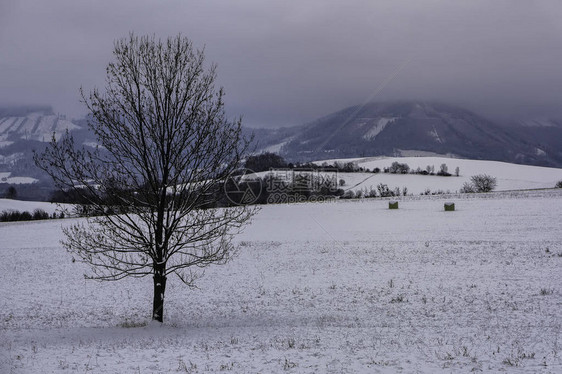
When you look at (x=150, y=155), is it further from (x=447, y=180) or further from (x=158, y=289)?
(x=447, y=180)

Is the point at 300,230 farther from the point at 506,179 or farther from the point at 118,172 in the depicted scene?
the point at 506,179

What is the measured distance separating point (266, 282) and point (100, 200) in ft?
38.9

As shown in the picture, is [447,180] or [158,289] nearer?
[158,289]

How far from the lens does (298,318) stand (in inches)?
627

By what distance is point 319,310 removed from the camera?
1723 centimetres

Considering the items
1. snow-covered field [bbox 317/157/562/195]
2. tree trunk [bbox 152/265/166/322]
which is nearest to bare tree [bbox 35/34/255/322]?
tree trunk [bbox 152/265/166/322]

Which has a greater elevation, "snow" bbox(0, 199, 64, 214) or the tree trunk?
the tree trunk

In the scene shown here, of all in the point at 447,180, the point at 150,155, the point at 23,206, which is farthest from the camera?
the point at 447,180

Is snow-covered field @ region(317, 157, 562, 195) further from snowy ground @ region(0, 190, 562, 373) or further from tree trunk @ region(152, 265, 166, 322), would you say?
tree trunk @ region(152, 265, 166, 322)

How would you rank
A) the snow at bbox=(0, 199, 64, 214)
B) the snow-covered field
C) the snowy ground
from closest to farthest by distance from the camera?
1. the snowy ground
2. the snow at bbox=(0, 199, 64, 214)
3. the snow-covered field

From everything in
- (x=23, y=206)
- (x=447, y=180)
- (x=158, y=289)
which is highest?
(x=447, y=180)

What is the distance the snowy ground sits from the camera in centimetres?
978

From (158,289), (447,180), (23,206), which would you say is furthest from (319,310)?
(447,180)

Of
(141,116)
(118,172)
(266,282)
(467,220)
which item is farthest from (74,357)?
(467,220)
